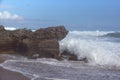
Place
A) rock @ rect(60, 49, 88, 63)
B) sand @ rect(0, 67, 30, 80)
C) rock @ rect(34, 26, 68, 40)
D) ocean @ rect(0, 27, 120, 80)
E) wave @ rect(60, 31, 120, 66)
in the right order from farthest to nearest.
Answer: rock @ rect(34, 26, 68, 40)
rock @ rect(60, 49, 88, 63)
wave @ rect(60, 31, 120, 66)
ocean @ rect(0, 27, 120, 80)
sand @ rect(0, 67, 30, 80)

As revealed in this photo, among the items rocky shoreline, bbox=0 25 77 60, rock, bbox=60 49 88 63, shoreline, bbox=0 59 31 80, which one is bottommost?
rock, bbox=60 49 88 63

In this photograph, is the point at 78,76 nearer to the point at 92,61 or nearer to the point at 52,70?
the point at 52,70

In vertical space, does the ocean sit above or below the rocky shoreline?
below

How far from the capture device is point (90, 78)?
36.0 ft

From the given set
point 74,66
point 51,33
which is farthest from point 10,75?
point 51,33

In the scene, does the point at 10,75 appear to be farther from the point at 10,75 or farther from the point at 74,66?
the point at 74,66

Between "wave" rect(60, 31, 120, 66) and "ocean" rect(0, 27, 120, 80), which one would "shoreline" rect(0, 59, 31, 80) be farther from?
"wave" rect(60, 31, 120, 66)

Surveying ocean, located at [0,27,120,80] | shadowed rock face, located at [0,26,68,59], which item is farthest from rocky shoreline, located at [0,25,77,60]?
ocean, located at [0,27,120,80]

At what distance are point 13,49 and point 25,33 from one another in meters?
0.87

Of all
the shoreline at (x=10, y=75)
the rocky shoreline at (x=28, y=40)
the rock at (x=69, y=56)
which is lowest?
the rock at (x=69, y=56)

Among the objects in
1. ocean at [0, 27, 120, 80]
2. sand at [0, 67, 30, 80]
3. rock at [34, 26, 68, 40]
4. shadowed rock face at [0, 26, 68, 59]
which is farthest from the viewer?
rock at [34, 26, 68, 40]

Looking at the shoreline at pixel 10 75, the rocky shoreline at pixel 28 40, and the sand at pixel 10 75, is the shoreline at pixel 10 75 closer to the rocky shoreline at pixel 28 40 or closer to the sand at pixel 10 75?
the sand at pixel 10 75

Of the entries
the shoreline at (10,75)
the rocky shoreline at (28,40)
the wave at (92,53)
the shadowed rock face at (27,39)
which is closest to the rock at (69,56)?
the rocky shoreline at (28,40)

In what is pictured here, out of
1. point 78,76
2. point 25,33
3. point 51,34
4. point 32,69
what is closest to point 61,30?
point 51,34
